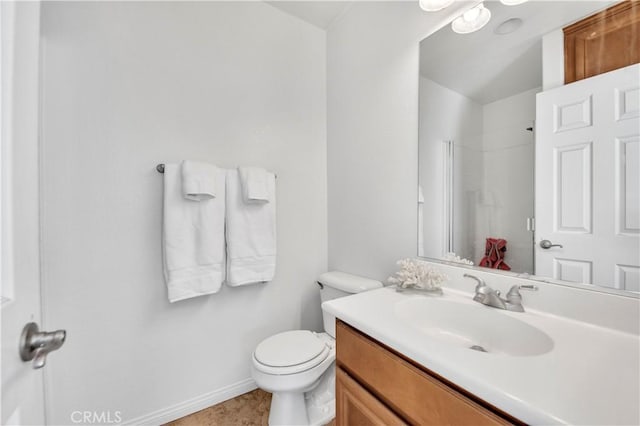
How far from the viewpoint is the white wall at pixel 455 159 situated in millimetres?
1108

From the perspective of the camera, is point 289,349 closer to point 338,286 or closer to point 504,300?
point 338,286

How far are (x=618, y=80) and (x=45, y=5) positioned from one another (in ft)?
7.06

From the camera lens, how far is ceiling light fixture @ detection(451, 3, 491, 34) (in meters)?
1.05

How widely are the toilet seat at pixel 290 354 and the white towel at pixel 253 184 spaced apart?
30.9 inches

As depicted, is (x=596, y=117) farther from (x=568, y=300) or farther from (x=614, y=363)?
(x=614, y=363)

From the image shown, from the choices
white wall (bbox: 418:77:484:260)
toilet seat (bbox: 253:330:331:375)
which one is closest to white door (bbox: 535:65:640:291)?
white wall (bbox: 418:77:484:260)

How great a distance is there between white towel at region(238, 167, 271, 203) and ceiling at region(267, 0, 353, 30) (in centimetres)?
112

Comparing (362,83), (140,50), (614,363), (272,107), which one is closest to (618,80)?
(614,363)

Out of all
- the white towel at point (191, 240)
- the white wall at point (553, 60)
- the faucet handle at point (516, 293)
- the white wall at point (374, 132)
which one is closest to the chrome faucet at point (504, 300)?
the faucet handle at point (516, 293)

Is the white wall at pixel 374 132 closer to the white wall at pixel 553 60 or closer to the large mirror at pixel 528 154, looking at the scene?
the large mirror at pixel 528 154

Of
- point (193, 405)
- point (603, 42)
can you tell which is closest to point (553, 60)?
point (603, 42)

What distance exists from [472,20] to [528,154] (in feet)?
2.08

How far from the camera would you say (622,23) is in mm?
757
